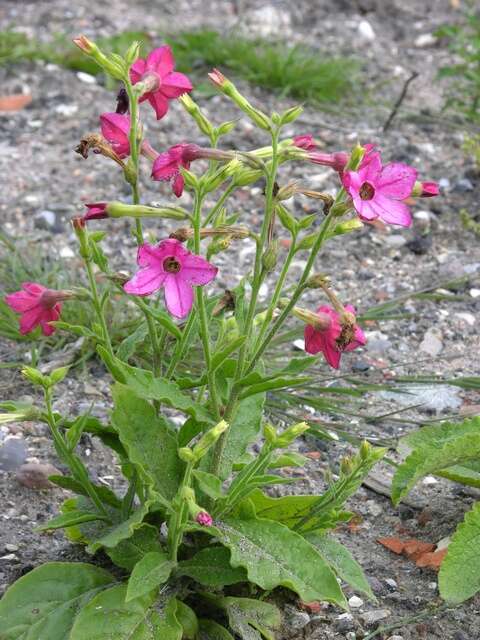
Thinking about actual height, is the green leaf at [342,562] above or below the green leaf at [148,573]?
below

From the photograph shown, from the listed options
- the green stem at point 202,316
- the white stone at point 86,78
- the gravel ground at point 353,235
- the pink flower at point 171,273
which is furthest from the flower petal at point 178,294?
the white stone at point 86,78

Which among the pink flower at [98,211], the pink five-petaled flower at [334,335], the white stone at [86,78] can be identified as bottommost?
the white stone at [86,78]

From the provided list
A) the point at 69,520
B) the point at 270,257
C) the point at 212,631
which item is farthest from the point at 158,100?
the point at 212,631

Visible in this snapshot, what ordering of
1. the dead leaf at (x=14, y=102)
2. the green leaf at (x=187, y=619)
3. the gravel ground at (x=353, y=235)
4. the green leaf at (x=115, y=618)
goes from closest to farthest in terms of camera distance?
the green leaf at (x=115, y=618), the green leaf at (x=187, y=619), the gravel ground at (x=353, y=235), the dead leaf at (x=14, y=102)

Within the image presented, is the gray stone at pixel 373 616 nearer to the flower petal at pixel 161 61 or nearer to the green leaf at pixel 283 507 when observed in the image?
the green leaf at pixel 283 507

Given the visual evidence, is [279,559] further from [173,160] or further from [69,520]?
[173,160]
